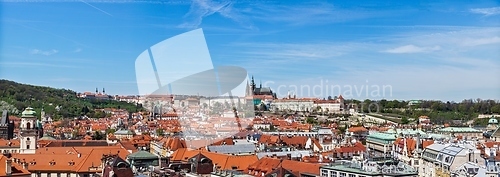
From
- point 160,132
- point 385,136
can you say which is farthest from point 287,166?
point 160,132

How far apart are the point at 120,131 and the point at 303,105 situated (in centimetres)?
3390

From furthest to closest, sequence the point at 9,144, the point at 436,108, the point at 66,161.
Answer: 1. the point at 436,108
2. the point at 9,144
3. the point at 66,161

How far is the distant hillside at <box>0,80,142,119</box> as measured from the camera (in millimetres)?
55253

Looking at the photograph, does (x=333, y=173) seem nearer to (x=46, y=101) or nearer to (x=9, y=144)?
(x=9, y=144)

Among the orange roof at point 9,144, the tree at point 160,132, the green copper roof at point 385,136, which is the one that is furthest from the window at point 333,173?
the tree at point 160,132

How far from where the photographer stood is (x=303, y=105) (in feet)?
227

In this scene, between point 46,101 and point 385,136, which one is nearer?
point 385,136

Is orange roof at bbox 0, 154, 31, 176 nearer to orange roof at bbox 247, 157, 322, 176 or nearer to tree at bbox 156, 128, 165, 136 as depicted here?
orange roof at bbox 247, 157, 322, 176

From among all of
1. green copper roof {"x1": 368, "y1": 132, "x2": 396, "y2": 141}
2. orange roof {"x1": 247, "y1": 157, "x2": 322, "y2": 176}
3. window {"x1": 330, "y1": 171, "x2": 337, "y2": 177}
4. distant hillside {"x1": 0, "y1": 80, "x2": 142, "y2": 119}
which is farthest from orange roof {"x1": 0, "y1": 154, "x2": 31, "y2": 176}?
distant hillside {"x1": 0, "y1": 80, "x2": 142, "y2": 119}

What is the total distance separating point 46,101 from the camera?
60.6m

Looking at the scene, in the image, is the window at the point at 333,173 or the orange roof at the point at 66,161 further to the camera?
the orange roof at the point at 66,161

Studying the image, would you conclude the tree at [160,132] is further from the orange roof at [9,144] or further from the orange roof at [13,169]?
the orange roof at [13,169]

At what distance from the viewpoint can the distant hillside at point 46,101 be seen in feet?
181

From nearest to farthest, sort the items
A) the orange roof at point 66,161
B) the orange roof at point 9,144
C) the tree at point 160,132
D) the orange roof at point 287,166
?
the orange roof at point 287,166 → the orange roof at point 66,161 → the orange roof at point 9,144 → the tree at point 160,132
